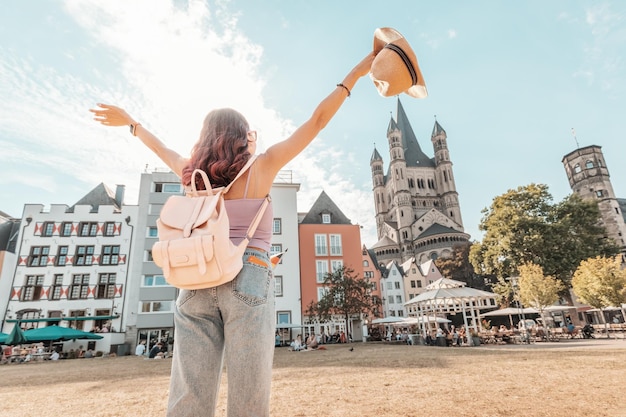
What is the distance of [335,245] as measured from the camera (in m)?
36.8

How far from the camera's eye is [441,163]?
9162 cm

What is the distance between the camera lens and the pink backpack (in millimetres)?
1360

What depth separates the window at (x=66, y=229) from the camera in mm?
31750

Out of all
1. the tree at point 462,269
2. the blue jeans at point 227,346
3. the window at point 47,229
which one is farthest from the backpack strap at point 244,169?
the tree at point 462,269

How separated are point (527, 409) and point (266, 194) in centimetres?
452

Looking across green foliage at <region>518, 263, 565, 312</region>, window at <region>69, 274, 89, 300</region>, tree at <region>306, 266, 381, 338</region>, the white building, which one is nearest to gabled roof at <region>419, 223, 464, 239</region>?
tree at <region>306, 266, 381, 338</region>

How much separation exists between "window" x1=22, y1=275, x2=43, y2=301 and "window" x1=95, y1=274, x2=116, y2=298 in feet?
15.4

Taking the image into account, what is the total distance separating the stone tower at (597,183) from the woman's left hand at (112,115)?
67.5 m

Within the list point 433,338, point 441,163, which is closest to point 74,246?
point 433,338

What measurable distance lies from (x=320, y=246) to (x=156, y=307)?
16311 millimetres

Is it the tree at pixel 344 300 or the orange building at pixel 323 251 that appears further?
the orange building at pixel 323 251

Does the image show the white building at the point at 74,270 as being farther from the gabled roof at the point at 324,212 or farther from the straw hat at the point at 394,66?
the straw hat at the point at 394,66

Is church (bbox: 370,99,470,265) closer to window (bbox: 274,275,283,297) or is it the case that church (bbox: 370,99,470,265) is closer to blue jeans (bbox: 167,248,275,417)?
window (bbox: 274,275,283,297)

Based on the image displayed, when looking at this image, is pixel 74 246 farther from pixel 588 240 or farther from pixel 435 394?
pixel 588 240
